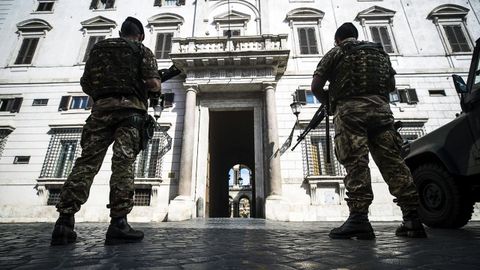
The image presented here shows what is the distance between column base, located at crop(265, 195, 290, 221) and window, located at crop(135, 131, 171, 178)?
14.4ft

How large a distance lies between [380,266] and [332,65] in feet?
7.50

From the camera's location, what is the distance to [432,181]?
3707mm

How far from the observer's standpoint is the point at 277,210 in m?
8.09

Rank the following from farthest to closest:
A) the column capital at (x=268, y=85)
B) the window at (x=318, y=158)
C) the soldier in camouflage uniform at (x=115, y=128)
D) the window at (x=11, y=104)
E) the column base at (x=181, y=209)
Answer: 1. the window at (x=11, y=104)
2. the column capital at (x=268, y=85)
3. the window at (x=318, y=158)
4. the column base at (x=181, y=209)
5. the soldier in camouflage uniform at (x=115, y=128)

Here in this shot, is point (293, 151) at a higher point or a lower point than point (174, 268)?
higher

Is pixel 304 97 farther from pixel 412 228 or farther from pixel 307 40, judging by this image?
pixel 412 228

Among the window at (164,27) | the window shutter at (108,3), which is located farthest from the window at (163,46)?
the window shutter at (108,3)

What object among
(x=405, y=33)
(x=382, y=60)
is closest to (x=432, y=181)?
(x=382, y=60)

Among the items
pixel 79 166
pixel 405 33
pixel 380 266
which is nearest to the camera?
pixel 380 266

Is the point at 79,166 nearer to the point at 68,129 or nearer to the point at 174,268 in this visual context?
the point at 174,268

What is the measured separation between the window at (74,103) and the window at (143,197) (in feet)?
15.2

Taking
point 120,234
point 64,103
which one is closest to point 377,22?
point 120,234

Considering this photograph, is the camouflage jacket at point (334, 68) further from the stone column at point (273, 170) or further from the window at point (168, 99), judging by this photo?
the window at point (168, 99)

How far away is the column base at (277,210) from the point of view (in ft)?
26.3
